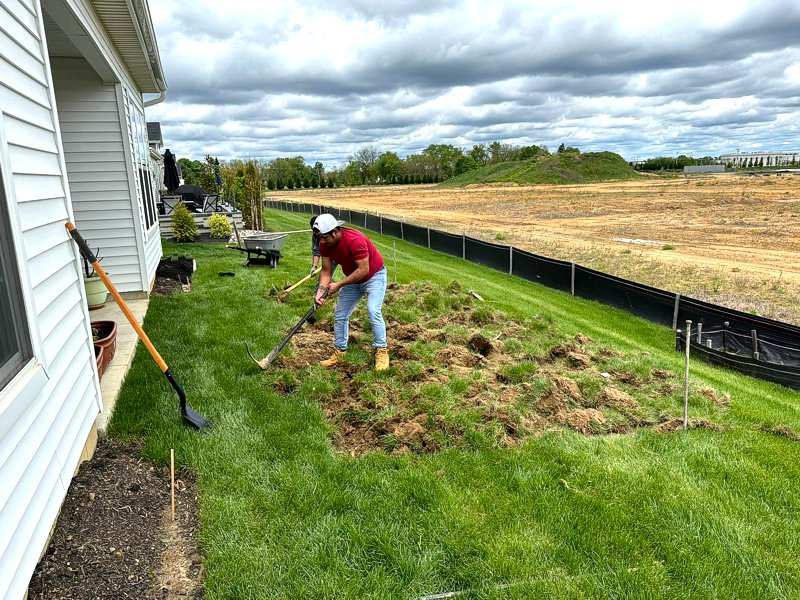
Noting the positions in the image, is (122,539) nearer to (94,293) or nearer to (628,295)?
(94,293)

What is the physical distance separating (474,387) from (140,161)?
6.99m

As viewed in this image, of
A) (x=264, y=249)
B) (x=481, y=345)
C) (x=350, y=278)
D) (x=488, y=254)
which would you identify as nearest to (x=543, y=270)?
(x=488, y=254)

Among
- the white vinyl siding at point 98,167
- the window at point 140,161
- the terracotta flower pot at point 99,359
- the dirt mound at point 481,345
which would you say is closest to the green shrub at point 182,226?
the window at point 140,161

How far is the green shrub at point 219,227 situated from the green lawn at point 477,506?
10.7 m

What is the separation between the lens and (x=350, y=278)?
219 inches

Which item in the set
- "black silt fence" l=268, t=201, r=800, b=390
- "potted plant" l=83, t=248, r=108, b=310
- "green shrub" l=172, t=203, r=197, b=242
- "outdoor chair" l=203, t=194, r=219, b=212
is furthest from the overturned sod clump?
"outdoor chair" l=203, t=194, r=219, b=212

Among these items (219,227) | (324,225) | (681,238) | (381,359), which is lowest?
(681,238)

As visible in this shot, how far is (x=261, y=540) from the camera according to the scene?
3.00m

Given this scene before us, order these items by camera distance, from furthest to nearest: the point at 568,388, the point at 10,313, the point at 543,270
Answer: the point at 543,270
the point at 568,388
the point at 10,313

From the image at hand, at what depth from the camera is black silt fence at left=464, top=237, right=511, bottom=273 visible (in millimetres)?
13562

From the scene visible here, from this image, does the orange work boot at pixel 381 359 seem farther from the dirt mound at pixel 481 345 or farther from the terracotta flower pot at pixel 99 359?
the terracotta flower pot at pixel 99 359

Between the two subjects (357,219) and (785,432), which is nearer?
(785,432)

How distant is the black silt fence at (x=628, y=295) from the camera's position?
8.67 m

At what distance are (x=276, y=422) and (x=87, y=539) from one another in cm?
167
